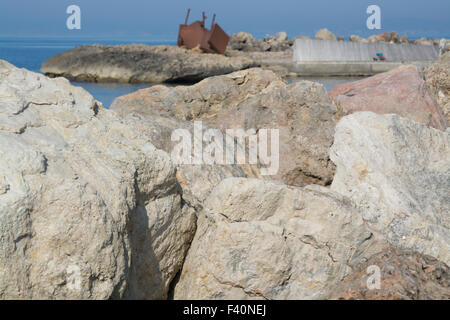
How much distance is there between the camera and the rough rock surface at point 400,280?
2.46 meters

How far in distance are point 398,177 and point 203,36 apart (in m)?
31.9

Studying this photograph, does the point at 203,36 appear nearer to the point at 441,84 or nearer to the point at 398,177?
the point at 441,84

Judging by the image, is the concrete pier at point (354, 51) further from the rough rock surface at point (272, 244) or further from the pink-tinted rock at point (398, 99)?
the rough rock surface at point (272, 244)

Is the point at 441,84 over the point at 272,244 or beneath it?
over

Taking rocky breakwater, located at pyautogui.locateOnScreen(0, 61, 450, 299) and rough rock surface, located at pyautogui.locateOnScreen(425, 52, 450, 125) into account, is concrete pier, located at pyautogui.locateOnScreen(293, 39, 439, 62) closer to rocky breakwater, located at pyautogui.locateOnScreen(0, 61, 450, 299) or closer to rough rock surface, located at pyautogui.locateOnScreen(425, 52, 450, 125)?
rough rock surface, located at pyautogui.locateOnScreen(425, 52, 450, 125)

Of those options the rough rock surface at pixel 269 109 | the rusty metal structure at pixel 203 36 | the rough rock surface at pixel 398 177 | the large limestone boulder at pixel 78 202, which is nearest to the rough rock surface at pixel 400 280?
the rough rock surface at pixel 398 177

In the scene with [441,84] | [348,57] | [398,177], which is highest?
[348,57]

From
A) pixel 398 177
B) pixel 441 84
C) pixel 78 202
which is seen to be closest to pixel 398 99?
pixel 441 84

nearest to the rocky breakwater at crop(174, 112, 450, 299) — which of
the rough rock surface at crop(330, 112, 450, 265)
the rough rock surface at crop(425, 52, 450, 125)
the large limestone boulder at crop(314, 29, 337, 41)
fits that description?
the rough rock surface at crop(330, 112, 450, 265)

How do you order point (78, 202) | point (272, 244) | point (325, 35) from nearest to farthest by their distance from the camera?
1. point (78, 202)
2. point (272, 244)
3. point (325, 35)

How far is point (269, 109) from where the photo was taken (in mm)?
4906

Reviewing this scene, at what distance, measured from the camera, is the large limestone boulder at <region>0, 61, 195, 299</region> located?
7.07 feet

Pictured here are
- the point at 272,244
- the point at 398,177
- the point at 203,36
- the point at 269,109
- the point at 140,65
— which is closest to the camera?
the point at 272,244

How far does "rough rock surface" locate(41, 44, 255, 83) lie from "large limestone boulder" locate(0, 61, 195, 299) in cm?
2855
